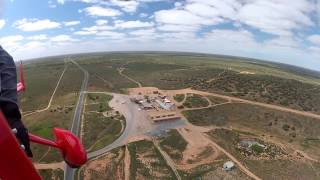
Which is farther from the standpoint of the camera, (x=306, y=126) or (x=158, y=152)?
(x=306, y=126)

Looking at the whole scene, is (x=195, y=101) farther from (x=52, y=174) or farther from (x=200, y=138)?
(x=52, y=174)

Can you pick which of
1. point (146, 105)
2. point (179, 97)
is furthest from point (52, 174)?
point (179, 97)

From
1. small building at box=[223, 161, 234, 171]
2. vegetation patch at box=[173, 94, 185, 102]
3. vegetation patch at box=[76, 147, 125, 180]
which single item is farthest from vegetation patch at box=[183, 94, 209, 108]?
small building at box=[223, 161, 234, 171]

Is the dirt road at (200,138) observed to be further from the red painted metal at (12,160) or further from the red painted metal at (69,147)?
the red painted metal at (12,160)

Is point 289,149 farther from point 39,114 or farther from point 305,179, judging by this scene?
point 39,114

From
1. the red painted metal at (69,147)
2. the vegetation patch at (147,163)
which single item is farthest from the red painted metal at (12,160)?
the vegetation patch at (147,163)

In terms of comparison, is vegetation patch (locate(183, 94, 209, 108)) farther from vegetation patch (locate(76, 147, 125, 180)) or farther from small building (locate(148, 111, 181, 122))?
vegetation patch (locate(76, 147, 125, 180))

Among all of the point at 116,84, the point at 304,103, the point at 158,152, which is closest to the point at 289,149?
the point at 158,152
